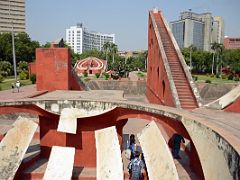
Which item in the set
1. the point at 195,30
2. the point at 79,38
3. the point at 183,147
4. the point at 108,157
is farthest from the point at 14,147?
the point at 79,38

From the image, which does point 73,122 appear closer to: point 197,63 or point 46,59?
point 46,59

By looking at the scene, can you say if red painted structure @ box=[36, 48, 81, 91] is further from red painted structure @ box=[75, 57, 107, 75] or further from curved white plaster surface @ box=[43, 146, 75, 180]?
red painted structure @ box=[75, 57, 107, 75]

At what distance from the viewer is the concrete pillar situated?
843 cm

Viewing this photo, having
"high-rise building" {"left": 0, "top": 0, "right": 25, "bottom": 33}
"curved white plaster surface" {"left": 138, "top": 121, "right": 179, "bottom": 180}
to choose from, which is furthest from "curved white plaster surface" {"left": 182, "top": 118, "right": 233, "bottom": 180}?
"high-rise building" {"left": 0, "top": 0, "right": 25, "bottom": 33}

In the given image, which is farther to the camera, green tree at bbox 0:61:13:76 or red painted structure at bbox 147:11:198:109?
green tree at bbox 0:61:13:76

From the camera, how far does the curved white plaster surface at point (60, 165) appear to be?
819cm

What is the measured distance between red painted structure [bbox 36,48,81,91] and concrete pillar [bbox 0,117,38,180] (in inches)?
245

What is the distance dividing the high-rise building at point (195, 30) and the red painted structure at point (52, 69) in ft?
347

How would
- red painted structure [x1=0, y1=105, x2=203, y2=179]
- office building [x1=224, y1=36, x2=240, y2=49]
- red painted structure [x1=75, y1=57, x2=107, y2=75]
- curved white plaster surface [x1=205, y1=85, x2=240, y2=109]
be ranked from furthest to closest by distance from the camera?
office building [x1=224, y1=36, x2=240, y2=49] < red painted structure [x1=75, y1=57, x2=107, y2=75] < red painted structure [x1=0, y1=105, x2=203, y2=179] < curved white plaster surface [x1=205, y1=85, x2=240, y2=109]

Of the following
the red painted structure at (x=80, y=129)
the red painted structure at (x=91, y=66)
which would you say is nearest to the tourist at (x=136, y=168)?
the red painted structure at (x=80, y=129)

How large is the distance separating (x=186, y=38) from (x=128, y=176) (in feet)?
382

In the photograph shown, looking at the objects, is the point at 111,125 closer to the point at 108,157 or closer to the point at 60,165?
the point at 108,157

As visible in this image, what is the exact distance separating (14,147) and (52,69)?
693cm

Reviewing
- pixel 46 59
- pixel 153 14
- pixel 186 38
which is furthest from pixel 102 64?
pixel 186 38
